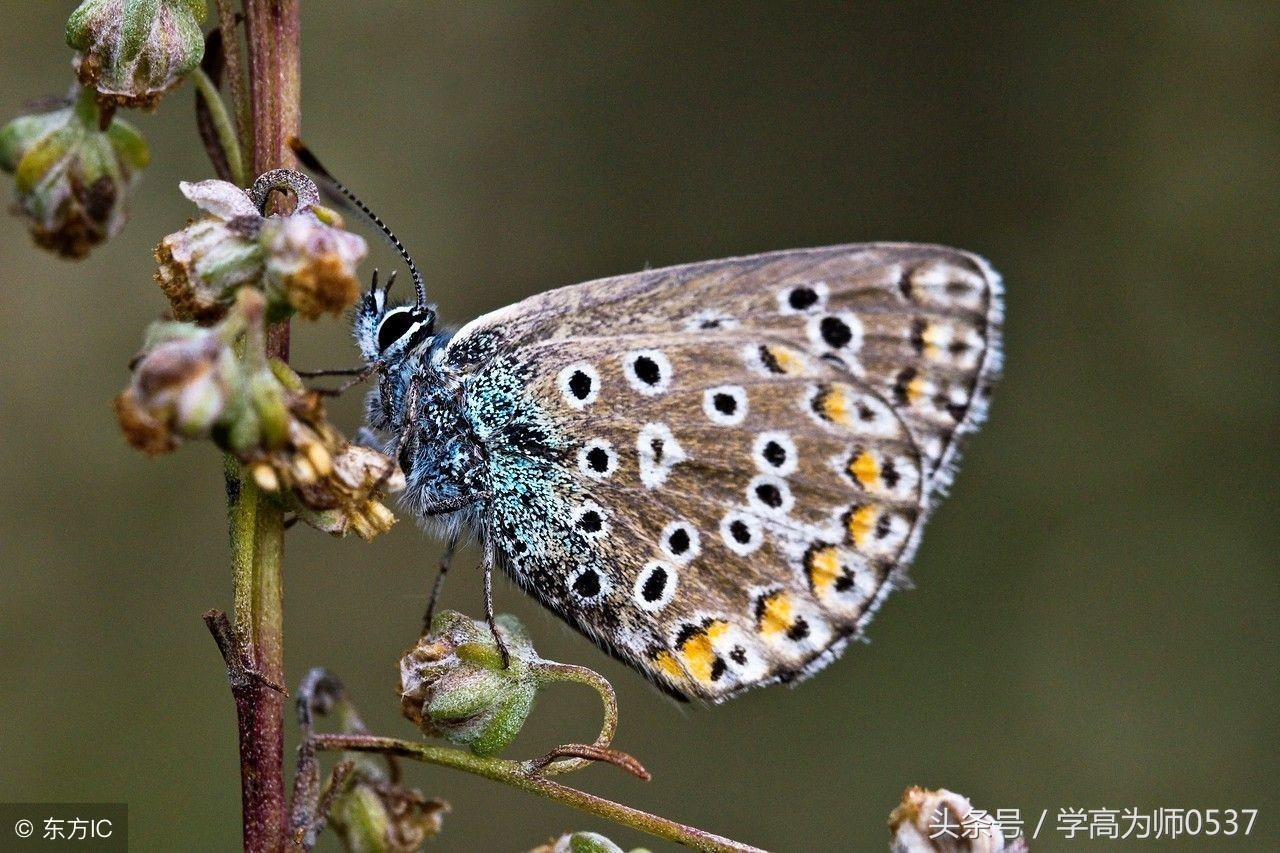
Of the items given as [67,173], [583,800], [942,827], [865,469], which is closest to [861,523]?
[865,469]

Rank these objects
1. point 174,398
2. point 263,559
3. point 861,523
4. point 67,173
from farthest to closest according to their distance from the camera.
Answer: point 861,523 → point 67,173 → point 263,559 → point 174,398

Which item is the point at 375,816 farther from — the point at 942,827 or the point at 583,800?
the point at 942,827

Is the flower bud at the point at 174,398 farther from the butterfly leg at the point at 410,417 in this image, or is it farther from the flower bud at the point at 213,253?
the butterfly leg at the point at 410,417

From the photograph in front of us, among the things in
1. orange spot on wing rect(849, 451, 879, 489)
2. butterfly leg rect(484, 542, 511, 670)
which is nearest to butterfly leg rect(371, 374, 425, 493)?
butterfly leg rect(484, 542, 511, 670)

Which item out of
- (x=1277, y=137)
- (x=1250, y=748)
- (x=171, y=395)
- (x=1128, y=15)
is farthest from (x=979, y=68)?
(x=171, y=395)

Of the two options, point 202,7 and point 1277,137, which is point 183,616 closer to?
point 202,7

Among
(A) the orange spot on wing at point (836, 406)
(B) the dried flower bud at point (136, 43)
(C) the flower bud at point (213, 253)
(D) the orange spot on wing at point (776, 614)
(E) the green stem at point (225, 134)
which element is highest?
(B) the dried flower bud at point (136, 43)

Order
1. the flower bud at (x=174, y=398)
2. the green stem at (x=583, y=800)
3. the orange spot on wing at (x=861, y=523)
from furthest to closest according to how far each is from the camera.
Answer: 1. the orange spot on wing at (x=861, y=523)
2. the green stem at (x=583, y=800)
3. the flower bud at (x=174, y=398)

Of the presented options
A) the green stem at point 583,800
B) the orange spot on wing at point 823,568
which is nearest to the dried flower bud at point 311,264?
the green stem at point 583,800
